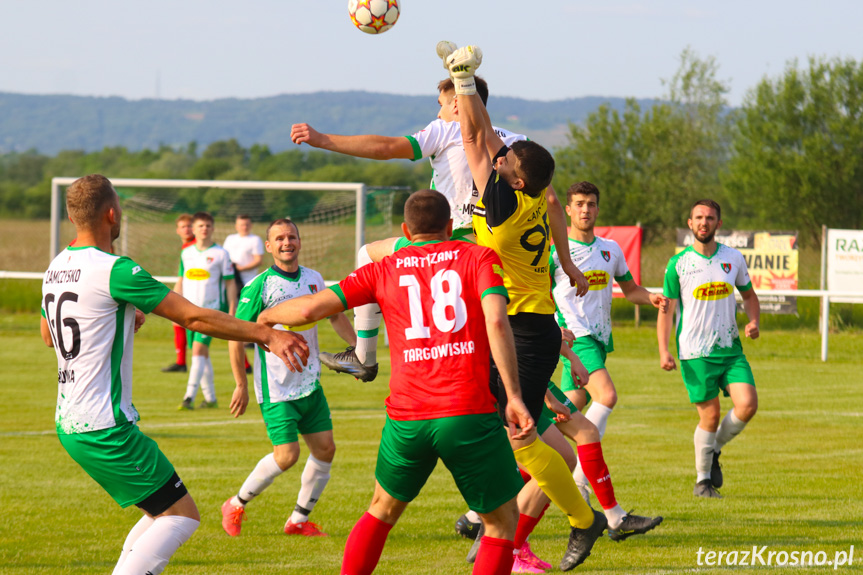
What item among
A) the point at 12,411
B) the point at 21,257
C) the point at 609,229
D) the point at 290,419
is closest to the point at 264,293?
the point at 290,419

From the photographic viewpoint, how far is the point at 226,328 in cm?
447

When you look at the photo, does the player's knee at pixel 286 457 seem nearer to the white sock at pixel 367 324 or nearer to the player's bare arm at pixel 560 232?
the white sock at pixel 367 324

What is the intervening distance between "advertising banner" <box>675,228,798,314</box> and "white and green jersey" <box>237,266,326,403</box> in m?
13.7

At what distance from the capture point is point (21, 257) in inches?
1448

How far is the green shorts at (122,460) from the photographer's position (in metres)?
4.48

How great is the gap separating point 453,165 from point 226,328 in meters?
1.92

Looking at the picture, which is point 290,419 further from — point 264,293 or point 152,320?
point 152,320

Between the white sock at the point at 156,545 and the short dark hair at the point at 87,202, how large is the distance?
4.65 ft

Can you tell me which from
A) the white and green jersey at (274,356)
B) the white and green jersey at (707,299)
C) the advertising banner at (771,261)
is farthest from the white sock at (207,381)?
the advertising banner at (771,261)

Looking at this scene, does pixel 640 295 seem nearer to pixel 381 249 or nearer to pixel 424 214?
pixel 381 249

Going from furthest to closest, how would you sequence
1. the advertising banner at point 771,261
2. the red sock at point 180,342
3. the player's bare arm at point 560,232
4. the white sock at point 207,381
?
the advertising banner at point 771,261
the red sock at point 180,342
the white sock at point 207,381
the player's bare arm at point 560,232

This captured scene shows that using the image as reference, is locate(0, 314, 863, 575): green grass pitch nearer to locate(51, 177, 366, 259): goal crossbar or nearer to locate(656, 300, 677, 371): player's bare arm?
locate(656, 300, 677, 371): player's bare arm

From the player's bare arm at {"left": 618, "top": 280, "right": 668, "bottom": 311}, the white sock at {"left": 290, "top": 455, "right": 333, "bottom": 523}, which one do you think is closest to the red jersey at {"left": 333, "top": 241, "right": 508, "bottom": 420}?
the white sock at {"left": 290, "top": 455, "right": 333, "bottom": 523}

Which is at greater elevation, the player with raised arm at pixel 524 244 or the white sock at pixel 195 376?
the player with raised arm at pixel 524 244
